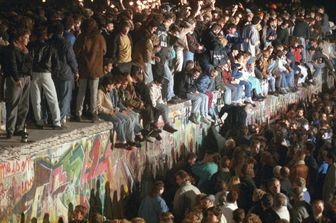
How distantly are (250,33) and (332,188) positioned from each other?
30.6 feet

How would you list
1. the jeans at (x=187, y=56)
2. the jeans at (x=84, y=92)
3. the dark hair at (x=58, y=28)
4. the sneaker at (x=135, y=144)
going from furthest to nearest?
the jeans at (x=187, y=56)
the sneaker at (x=135, y=144)
the jeans at (x=84, y=92)
the dark hair at (x=58, y=28)

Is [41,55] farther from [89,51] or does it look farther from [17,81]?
[89,51]

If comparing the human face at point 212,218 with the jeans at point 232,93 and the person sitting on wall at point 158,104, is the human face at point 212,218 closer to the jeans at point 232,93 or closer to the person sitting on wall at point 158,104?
the person sitting on wall at point 158,104

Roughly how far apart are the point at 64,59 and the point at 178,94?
569 cm

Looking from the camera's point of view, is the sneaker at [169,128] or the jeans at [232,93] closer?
→ the sneaker at [169,128]

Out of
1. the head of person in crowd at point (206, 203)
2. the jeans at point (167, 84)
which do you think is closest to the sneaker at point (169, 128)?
the jeans at point (167, 84)

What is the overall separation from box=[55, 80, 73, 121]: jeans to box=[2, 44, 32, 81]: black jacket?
5.64 feet

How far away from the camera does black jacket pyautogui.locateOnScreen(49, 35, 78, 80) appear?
1547cm

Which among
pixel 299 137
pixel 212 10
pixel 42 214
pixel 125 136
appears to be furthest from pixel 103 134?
pixel 212 10

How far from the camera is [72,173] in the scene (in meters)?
16.0

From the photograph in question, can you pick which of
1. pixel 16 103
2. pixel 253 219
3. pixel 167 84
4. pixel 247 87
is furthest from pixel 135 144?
pixel 247 87

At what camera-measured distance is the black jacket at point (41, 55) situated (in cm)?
1516

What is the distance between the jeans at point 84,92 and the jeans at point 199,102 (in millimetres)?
4604

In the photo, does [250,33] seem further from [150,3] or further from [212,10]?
[150,3]
